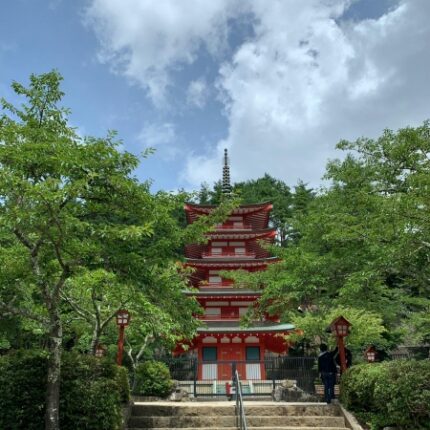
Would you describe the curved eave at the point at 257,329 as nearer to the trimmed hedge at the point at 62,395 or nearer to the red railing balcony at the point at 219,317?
the red railing balcony at the point at 219,317

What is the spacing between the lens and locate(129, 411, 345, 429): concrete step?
360 inches

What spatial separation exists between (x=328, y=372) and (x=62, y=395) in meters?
6.35

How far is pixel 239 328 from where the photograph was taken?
87.0ft

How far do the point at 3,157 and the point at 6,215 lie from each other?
3.17ft

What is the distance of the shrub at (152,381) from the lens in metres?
20.1

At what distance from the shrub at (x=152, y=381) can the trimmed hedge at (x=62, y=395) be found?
1276 cm

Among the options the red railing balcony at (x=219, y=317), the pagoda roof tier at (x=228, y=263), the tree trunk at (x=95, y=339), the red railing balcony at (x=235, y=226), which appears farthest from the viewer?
the red railing balcony at (x=235, y=226)

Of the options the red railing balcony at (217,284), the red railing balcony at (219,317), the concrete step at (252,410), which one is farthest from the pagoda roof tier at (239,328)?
the concrete step at (252,410)

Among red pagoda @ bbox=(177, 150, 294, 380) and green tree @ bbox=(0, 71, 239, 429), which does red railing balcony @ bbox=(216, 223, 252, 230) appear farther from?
green tree @ bbox=(0, 71, 239, 429)

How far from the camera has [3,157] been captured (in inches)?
266

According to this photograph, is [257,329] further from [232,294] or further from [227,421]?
[227,421]

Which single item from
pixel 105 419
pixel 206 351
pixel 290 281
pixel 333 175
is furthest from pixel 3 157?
pixel 206 351

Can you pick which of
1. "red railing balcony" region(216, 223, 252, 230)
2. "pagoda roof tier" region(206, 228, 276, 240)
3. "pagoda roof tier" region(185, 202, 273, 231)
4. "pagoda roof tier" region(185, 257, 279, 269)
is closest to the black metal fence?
"pagoda roof tier" region(185, 257, 279, 269)

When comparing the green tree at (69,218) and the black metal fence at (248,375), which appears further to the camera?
the black metal fence at (248,375)
